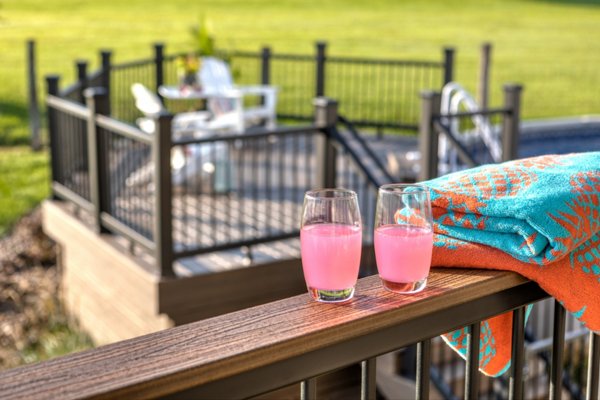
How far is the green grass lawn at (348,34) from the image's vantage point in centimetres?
2116

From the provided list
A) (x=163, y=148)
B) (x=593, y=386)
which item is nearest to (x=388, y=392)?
(x=163, y=148)

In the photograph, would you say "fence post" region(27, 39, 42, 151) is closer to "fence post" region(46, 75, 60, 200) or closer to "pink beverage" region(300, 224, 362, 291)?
"fence post" region(46, 75, 60, 200)

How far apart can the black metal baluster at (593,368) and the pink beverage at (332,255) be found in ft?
2.21

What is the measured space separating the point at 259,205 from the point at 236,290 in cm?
169

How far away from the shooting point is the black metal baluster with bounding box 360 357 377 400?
1571 mm

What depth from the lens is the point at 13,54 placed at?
23.0 m

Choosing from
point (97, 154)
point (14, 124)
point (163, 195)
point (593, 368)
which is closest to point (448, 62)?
point (97, 154)

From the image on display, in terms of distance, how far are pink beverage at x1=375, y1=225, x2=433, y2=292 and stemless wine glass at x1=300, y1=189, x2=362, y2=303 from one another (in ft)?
0.19

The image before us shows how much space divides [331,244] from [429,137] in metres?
5.45

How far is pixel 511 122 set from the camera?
24.9ft

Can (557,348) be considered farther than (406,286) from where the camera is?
Yes

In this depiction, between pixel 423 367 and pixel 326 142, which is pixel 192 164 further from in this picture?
pixel 423 367

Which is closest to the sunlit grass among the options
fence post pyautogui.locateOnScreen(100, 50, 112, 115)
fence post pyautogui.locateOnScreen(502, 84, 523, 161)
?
fence post pyautogui.locateOnScreen(100, 50, 112, 115)

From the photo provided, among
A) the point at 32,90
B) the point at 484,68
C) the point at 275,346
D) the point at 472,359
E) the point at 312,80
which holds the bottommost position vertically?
the point at 312,80
